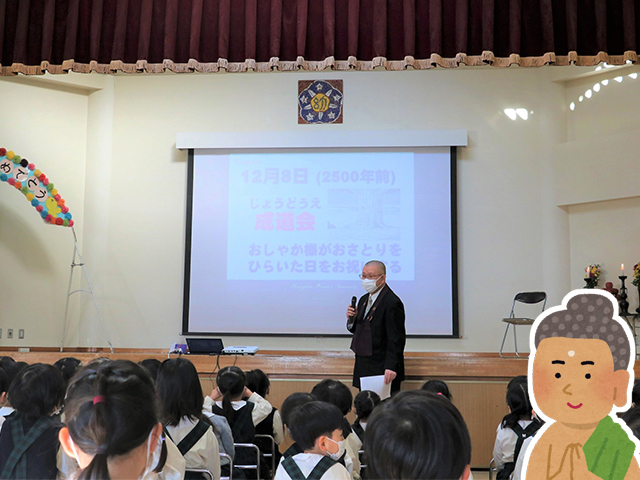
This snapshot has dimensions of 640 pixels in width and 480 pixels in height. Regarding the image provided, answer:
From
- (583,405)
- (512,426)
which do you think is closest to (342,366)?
(512,426)

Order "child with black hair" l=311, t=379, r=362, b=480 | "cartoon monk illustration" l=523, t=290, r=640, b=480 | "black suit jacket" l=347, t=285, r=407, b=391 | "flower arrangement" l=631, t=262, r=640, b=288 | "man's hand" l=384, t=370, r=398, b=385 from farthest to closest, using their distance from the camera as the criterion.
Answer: "flower arrangement" l=631, t=262, r=640, b=288 → "black suit jacket" l=347, t=285, r=407, b=391 → "man's hand" l=384, t=370, r=398, b=385 → "child with black hair" l=311, t=379, r=362, b=480 → "cartoon monk illustration" l=523, t=290, r=640, b=480

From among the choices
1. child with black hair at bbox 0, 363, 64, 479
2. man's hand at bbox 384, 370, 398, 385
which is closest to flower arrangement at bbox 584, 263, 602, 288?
man's hand at bbox 384, 370, 398, 385

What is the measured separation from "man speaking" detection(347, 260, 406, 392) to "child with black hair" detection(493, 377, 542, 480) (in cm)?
100

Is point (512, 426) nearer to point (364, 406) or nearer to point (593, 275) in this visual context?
point (364, 406)

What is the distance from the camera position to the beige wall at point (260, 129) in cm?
722

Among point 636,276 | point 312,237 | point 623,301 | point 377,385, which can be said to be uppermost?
point 312,237

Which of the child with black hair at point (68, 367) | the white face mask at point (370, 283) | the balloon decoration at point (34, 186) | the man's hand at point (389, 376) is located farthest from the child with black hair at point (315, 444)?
the balloon decoration at point (34, 186)

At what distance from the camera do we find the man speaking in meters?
3.97

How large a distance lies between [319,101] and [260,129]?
2.61ft

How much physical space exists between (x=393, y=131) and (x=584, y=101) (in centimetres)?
227

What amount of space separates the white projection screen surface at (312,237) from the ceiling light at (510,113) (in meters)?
0.86

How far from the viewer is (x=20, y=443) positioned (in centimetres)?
202

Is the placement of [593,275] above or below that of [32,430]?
above

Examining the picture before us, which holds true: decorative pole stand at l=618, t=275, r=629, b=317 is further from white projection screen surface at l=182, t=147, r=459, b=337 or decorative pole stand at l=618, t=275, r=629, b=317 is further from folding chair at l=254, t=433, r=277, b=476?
folding chair at l=254, t=433, r=277, b=476
